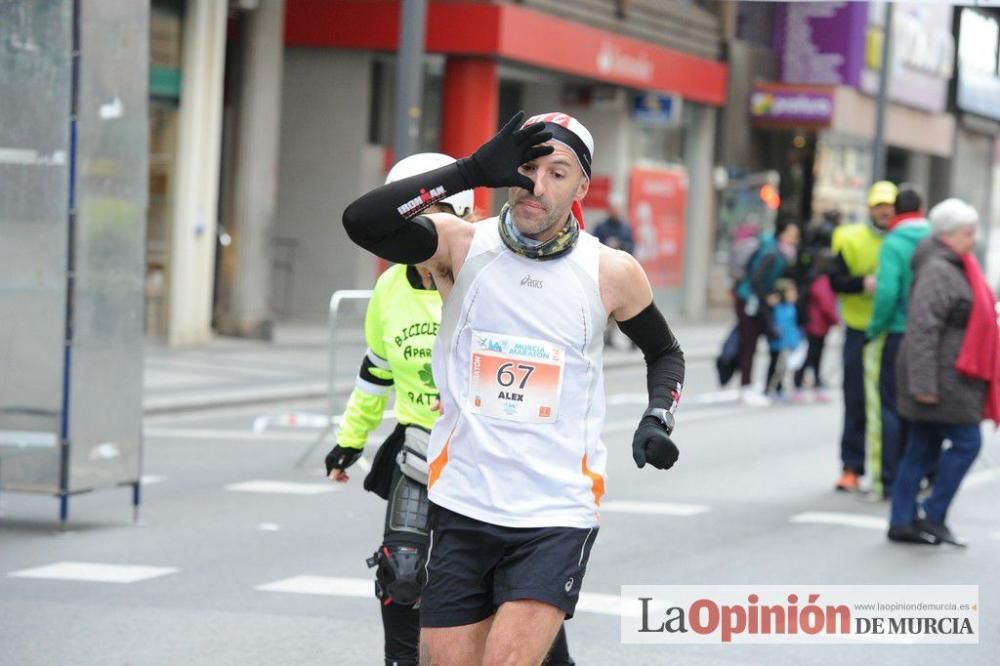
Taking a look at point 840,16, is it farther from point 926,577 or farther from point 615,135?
point 926,577

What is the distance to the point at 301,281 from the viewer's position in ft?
86.9

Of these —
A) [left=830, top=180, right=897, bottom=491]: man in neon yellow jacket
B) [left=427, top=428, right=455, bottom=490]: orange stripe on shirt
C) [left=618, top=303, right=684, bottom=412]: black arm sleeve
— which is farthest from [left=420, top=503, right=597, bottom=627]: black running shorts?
[left=830, top=180, right=897, bottom=491]: man in neon yellow jacket

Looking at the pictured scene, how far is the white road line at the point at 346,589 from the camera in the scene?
7750mm

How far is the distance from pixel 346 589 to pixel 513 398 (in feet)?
11.9

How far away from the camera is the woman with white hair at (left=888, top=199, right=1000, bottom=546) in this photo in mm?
9414

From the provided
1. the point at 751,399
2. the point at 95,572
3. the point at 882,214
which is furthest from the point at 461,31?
the point at 95,572

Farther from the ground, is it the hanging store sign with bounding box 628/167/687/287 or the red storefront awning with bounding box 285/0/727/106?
the red storefront awning with bounding box 285/0/727/106

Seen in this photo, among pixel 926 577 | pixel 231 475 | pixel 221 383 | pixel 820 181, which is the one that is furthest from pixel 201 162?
pixel 820 181

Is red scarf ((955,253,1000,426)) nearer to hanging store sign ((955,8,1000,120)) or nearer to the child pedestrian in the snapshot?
the child pedestrian

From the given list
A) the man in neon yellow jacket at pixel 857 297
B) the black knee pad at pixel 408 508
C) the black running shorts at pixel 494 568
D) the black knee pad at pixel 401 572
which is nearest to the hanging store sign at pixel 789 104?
the man in neon yellow jacket at pixel 857 297

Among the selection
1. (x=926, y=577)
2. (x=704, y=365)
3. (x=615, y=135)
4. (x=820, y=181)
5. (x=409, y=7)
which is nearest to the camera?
(x=926, y=577)

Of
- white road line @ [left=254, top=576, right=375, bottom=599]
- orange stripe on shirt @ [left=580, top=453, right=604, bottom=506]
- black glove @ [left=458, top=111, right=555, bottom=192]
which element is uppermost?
black glove @ [left=458, top=111, right=555, bottom=192]

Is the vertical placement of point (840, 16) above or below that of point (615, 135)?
above

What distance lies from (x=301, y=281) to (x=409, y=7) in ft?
33.2
